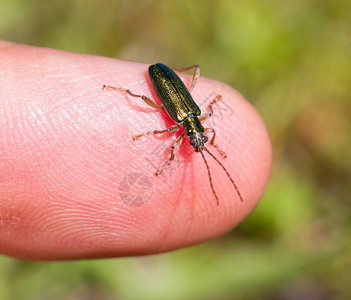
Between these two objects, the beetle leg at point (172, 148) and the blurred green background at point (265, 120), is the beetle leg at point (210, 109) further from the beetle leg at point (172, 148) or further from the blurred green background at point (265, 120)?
the blurred green background at point (265, 120)

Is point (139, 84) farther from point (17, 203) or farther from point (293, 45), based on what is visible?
point (293, 45)

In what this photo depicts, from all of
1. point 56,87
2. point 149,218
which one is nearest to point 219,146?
point 149,218

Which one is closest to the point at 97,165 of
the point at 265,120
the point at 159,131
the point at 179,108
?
the point at 159,131

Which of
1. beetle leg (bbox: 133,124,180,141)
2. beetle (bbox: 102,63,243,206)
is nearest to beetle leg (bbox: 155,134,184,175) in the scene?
beetle (bbox: 102,63,243,206)

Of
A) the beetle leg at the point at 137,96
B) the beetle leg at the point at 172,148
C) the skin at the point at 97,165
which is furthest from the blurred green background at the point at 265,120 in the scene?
the beetle leg at the point at 137,96

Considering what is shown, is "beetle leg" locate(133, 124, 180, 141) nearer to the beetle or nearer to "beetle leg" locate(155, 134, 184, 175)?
the beetle

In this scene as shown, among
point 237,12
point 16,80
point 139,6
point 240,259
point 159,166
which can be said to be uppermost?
point 139,6
